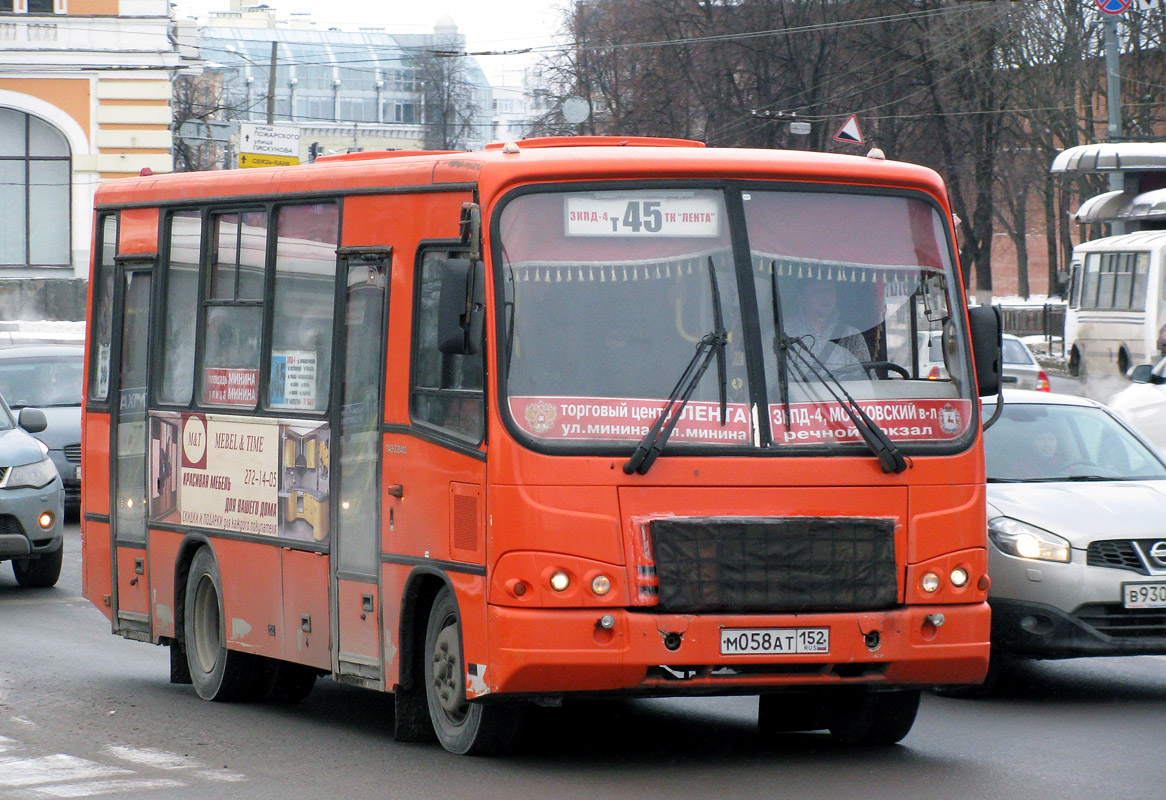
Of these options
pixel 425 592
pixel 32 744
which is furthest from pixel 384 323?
pixel 32 744

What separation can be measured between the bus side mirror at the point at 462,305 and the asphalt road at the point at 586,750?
164 cm

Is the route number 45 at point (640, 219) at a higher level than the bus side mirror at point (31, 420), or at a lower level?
higher

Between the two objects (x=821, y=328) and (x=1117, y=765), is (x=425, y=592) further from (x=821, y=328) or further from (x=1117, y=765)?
(x=1117, y=765)

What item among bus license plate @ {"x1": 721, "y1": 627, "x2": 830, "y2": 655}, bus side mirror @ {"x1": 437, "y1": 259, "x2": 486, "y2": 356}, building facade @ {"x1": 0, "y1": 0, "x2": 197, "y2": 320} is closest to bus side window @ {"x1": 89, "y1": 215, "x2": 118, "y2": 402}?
bus side mirror @ {"x1": 437, "y1": 259, "x2": 486, "y2": 356}

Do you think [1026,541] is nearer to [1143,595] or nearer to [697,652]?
[1143,595]

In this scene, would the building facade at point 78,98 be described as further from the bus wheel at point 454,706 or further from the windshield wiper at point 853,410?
the windshield wiper at point 853,410

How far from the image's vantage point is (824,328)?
25.0 ft

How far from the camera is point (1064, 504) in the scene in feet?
31.9

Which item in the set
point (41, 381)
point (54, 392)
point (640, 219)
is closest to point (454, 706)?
point (640, 219)

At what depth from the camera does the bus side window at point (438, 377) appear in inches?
293

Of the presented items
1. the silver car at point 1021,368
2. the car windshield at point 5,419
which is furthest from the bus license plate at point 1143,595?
the silver car at point 1021,368

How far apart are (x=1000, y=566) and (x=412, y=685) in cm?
315

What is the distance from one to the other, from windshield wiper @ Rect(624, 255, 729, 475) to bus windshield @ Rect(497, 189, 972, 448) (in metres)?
0.01

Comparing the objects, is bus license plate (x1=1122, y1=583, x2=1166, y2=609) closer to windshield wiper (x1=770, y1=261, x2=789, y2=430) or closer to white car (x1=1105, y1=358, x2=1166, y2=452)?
windshield wiper (x1=770, y1=261, x2=789, y2=430)
